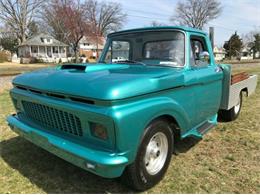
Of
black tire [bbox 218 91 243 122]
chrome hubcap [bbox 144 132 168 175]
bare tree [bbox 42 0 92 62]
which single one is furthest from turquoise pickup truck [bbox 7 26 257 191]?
bare tree [bbox 42 0 92 62]

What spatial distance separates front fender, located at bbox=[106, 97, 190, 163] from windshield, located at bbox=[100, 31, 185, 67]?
3.42ft

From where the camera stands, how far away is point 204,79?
4188 millimetres

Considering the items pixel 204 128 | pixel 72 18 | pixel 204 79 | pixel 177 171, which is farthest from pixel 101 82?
pixel 72 18

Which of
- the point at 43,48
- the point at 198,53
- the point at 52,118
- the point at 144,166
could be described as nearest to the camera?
the point at 144,166

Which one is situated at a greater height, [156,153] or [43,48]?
[43,48]

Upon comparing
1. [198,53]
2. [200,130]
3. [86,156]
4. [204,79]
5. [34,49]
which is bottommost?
[200,130]

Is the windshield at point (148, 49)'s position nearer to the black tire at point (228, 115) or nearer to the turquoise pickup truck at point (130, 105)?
the turquoise pickup truck at point (130, 105)

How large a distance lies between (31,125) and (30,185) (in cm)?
77

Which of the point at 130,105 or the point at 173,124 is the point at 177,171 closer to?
the point at 173,124

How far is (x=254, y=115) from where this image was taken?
6832 millimetres

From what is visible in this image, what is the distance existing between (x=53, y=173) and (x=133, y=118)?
1685mm

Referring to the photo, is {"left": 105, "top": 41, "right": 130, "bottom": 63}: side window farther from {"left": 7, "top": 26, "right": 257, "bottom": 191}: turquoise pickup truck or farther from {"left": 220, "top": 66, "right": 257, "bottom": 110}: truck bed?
{"left": 220, "top": 66, "right": 257, "bottom": 110}: truck bed

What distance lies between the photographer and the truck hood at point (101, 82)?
2.76 m

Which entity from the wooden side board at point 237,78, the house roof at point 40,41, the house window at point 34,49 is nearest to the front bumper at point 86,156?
the wooden side board at point 237,78
